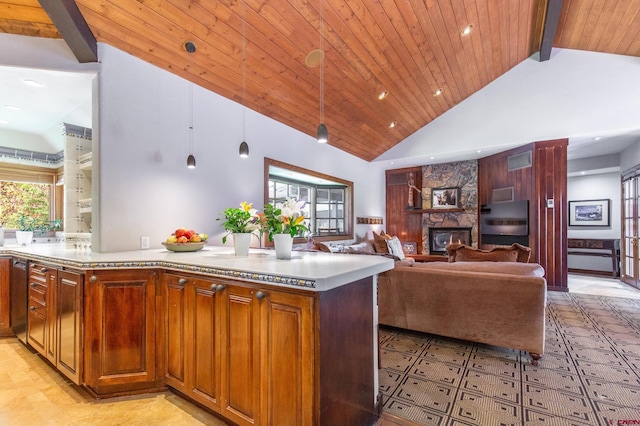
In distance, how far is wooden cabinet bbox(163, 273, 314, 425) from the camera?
4.36 feet

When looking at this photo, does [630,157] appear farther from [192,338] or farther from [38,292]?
[38,292]

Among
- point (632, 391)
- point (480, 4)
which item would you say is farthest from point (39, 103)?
point (632, 391)

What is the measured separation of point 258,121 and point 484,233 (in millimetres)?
5518

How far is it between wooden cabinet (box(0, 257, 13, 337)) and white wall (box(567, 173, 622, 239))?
10.2 metres

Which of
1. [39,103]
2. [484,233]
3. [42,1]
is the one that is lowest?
[484,233]

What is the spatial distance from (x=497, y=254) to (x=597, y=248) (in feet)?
18.4

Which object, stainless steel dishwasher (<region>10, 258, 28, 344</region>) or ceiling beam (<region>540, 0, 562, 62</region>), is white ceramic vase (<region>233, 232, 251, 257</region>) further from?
ceiling beam (<region>540, 0, 562, 62</region>)

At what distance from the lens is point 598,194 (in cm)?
683

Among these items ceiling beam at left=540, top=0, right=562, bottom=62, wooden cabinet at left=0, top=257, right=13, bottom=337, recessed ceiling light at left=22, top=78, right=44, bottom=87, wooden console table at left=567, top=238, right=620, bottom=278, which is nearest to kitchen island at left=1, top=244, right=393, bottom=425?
wooden cabinet at left=0, top=257, right=13, bottom=337

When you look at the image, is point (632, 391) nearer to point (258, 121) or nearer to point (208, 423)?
point (208, 423)

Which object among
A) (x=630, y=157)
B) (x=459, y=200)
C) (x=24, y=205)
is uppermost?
(x=630, y=157)

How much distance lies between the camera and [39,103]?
3.12 metres

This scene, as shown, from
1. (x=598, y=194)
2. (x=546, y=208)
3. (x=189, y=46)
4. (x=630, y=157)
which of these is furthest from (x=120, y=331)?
(x=598, y=194)

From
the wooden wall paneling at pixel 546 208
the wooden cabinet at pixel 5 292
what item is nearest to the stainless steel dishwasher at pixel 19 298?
the wooden cabinet at pixel 5 292
